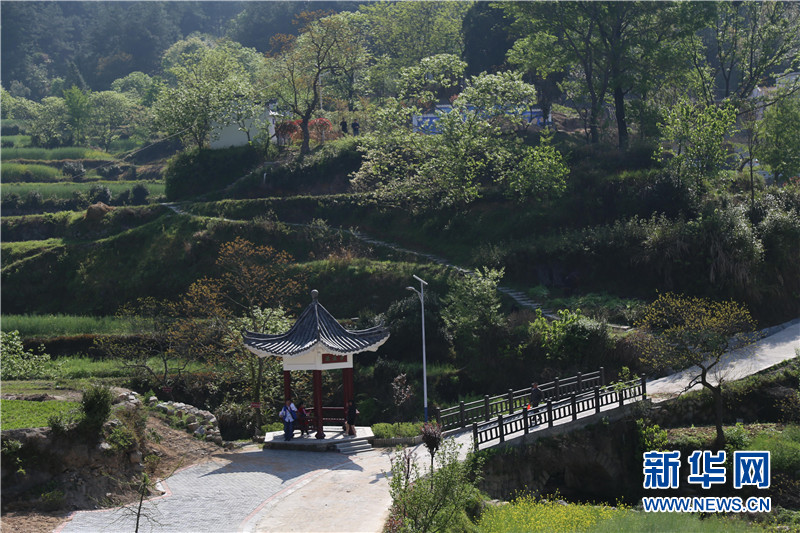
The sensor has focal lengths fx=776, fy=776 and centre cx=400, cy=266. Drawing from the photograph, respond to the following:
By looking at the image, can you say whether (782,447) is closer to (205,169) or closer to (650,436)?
(650,436)

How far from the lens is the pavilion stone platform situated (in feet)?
85.6

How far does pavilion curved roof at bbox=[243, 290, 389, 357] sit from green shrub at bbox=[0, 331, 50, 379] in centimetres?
1202

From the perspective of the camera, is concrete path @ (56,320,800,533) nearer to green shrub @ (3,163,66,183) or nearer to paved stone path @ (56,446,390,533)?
paved stone path @ (56,446,390,533)

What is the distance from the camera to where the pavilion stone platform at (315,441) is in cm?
2608

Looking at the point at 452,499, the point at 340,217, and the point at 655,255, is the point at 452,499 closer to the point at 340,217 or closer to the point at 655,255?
the point at 655,255

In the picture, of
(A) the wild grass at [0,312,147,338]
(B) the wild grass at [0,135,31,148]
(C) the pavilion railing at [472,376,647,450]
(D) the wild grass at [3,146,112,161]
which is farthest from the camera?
(B) the wild grass at [0,135,31,148]

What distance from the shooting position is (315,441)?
26.2m

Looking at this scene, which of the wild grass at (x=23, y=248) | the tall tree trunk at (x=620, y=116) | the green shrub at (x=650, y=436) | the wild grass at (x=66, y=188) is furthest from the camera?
the wild grass at (x=66, y=188)

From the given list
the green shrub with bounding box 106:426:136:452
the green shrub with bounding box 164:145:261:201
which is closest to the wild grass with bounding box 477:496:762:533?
the green shrub with bounding box 106:426:136:452

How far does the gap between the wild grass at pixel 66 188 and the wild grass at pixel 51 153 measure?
12.2 meters

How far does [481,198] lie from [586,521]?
2916 cm

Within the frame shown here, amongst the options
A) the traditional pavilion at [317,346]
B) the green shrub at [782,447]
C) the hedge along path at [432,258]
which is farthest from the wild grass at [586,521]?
the hedge along path at [432,258]

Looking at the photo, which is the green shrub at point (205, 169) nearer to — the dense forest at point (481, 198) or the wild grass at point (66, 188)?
the dense forest at point (481, 198)

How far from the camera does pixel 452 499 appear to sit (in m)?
16.4
